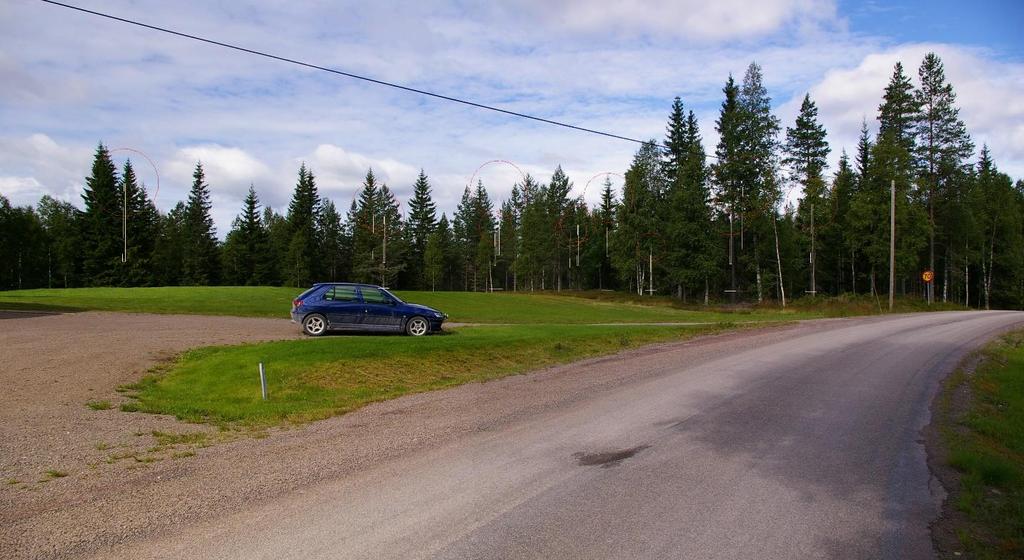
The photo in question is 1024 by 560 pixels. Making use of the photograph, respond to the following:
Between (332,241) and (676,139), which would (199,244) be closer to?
(332,241)

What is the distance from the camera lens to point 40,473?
6.09 metres

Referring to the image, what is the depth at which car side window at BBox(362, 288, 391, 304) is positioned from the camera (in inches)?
742

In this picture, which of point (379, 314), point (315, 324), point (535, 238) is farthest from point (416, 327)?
point (535, 238)

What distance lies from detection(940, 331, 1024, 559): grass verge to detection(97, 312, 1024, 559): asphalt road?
0.29 m

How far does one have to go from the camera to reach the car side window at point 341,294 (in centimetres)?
1853

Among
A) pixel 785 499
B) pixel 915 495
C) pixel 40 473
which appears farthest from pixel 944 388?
pixel 40 473

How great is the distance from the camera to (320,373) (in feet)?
39.9

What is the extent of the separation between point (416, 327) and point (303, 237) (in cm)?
6364

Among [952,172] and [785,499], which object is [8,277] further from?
[952,172]

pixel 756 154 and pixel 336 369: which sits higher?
pixel 756 154

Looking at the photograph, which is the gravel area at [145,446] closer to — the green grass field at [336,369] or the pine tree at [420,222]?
the green grass field at [336,369]

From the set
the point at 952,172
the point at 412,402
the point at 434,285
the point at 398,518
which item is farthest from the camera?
the point at 434,285

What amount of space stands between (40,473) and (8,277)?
8542 cm

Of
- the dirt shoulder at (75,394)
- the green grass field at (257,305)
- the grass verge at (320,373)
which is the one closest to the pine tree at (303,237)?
the green grass field at (257,305)
